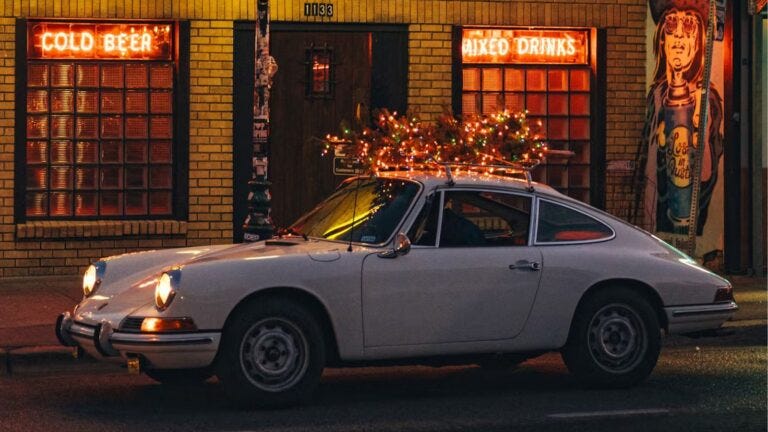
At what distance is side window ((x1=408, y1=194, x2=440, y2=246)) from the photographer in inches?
354

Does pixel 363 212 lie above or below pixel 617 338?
above

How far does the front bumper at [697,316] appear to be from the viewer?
9484mm

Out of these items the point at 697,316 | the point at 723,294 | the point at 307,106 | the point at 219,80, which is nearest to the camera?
the point at 697,316

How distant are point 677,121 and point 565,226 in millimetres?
7659

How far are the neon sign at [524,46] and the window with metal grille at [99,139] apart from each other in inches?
143

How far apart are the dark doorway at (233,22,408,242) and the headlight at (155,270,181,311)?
787 centimetres

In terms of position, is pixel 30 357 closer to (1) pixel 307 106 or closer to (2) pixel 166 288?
(2) pixel 166 288

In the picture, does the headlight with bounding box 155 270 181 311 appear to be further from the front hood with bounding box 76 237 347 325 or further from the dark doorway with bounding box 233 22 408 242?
the dark doorway with bounding box 233 22 408 242

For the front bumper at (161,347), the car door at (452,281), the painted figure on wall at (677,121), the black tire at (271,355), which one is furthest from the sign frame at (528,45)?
the front bumper at (161,347)

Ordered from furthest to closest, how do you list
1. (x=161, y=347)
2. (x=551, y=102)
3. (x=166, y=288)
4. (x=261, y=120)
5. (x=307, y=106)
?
(x=551, y=102)
(x=307, y=106)
(x=261, y=120)
(x=166, y=288)
(x=161, y=347)

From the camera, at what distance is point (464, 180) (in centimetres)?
938

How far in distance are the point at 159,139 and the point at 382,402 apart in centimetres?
778

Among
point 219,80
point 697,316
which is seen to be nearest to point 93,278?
point 697,316

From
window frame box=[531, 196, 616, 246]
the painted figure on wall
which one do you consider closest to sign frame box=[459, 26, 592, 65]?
the painted figure on wall
